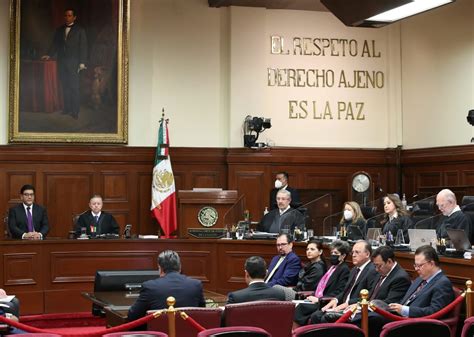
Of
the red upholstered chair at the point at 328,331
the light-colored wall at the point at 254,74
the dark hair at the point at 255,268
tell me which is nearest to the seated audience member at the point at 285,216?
the light-colored wall at the point at 254,74

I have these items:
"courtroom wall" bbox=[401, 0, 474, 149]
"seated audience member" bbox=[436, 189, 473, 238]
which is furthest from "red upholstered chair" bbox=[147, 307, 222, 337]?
"courtroom wall" bbox=[401, 0, 474, 149]

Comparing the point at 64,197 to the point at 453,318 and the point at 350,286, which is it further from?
the point at 453,318

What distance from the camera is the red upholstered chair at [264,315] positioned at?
702 centimetres

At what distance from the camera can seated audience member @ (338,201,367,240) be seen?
452 inches

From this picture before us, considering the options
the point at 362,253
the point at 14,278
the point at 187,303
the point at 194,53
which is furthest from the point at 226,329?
the point at 194,53

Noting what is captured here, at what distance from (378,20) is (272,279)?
11.1 ft

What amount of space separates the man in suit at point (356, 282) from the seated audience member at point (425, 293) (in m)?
0.71

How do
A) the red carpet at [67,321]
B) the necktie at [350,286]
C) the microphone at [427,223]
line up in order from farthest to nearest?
the red carpet at [67,321] < the microphone at [427,223] < the necktie at [350,286]

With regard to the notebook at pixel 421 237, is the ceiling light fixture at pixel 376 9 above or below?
above

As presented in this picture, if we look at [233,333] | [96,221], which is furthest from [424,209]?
[233,333]

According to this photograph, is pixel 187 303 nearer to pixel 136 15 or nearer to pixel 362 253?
pixel 362 253

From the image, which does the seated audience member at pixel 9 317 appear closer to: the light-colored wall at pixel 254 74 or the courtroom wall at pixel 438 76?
the light-colored wall at pixel 254 74

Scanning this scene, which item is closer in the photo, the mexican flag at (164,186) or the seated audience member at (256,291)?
the seated audience member at (256,291)

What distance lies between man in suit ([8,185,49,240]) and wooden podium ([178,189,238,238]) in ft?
6.58
